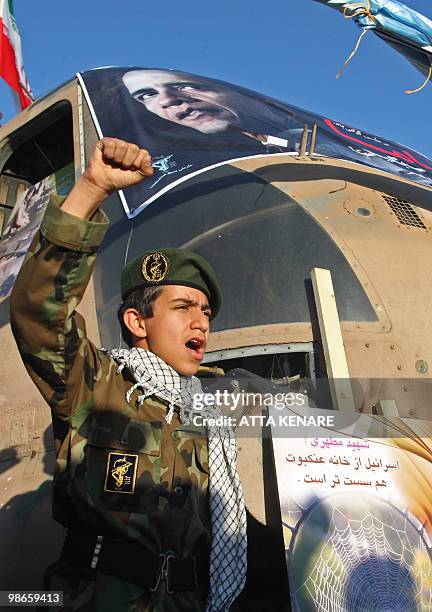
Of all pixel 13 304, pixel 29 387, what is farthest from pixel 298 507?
pixel 29 387

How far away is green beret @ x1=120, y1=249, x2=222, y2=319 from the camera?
7.22 ft

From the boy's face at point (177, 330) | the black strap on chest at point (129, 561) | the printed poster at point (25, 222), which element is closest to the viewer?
the black strap on chest at point (129, 561)

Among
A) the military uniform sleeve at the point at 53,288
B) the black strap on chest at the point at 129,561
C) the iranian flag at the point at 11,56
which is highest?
the iranian flag at the point at 11,56

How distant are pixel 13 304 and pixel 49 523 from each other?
1.99 metres

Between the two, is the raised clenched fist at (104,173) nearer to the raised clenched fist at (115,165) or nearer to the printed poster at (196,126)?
the raised clenched fist at (115,165)

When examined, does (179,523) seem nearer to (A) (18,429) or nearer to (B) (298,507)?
(B) (298,507)

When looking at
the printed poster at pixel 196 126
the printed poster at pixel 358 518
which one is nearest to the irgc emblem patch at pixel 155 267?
the printed poster at pixel 358 518

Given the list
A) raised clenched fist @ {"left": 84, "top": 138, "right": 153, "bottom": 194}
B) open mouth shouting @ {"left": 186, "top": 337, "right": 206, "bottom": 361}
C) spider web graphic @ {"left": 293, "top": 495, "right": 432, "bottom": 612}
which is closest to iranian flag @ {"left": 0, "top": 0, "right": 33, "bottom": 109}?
open mouth shouting @ {"left": 186, "top": 337, "right": 206, "bottom": 361}

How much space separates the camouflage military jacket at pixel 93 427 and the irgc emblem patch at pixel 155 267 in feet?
1.20

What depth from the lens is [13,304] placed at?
161 cm

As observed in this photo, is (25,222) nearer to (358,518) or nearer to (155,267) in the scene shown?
(155,267)

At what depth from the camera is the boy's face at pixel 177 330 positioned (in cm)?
215

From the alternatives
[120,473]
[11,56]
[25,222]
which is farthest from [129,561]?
[11,56]

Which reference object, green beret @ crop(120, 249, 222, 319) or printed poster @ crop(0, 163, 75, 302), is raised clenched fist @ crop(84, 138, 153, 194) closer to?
green beret @ crop(120, 249, 222, 319)
